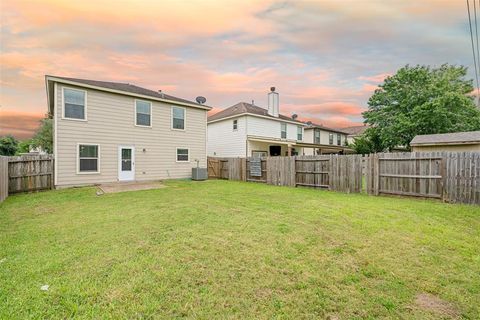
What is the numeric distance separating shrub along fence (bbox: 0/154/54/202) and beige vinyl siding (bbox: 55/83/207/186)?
16.4 inches

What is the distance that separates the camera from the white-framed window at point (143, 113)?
14.0 m

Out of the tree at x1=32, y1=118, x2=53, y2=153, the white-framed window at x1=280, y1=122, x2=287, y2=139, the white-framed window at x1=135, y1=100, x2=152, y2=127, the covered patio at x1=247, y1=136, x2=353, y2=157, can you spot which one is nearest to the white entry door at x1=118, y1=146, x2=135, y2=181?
the white-framed window at x1=135, y1=100, x2=152, y2=127

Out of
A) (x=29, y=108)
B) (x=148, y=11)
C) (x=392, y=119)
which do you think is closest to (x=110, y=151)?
(x=148, y=11)

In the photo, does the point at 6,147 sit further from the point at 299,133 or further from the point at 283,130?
the point at 299,133

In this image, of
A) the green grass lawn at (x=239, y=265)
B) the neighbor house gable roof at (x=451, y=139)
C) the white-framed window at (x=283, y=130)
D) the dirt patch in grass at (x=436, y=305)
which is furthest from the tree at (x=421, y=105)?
the dirt patch in grass at (x=436, y=305)

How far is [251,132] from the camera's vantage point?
20906mm

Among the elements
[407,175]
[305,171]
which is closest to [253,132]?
[305,171]

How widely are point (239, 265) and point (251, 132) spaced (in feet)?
59.2

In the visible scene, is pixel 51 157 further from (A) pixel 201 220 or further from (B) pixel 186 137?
(A) pixel 201 220

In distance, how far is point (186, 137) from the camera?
1603cm

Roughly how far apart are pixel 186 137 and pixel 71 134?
250 inches

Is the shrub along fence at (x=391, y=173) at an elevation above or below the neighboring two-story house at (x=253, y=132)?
below

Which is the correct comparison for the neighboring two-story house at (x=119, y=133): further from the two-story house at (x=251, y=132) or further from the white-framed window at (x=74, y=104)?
the two-story house at (x=251, y=132)

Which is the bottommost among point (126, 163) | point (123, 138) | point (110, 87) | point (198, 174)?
point (198, 174)
